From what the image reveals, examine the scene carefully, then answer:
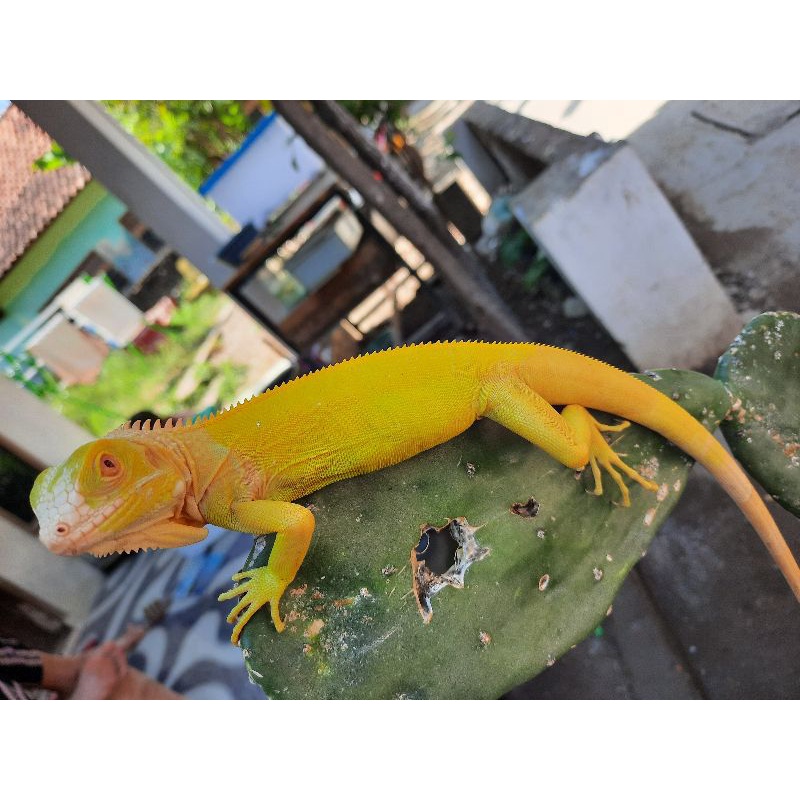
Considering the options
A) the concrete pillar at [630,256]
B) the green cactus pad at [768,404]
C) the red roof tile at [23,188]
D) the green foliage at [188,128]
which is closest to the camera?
the green cactus pad at [768,404]

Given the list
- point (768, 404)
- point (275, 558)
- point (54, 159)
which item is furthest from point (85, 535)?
point (54, 159)

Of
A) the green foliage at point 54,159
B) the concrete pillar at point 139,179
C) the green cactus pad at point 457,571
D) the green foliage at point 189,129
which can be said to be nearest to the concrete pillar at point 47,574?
the concrete pillar at point 139,179

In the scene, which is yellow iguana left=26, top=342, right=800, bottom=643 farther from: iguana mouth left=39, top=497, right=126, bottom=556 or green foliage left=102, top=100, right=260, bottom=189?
green foliage left=102, top=100, right=260, bottom=189

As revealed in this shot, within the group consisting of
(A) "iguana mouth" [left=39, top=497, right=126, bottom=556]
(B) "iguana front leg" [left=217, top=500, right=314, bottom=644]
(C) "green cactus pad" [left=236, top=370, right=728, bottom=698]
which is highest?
(A) "iguana mouth" [left=39, top=497, right=126, bottom=556]

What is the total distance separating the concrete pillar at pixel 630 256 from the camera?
2527mm

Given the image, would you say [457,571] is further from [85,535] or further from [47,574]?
[47,574]

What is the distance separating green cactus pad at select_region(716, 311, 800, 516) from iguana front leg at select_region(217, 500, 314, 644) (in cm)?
111

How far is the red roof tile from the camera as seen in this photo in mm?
2646

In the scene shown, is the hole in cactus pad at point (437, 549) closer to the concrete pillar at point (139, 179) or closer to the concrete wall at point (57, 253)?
the concrete wall at point (57, 253)

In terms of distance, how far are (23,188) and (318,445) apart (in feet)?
8.12

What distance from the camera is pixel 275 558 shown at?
1174mm

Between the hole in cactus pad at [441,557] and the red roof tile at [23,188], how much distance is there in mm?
Answer: 2252

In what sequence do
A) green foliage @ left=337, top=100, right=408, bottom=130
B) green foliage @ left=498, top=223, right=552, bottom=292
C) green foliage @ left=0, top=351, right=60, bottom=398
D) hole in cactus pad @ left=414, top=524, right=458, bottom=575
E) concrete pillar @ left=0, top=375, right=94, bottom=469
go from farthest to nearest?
green foliage @ left=337, top=100, right=408, bottom=130 → green foliage @ left=498, top=223, right=552, bottom=292 → green foliage @ left=0, top=351, right=60, bottom=398 → concrete pillar @ left=0, top=375, right=94, bottom=469 → hole in cactus pad @ left=414, top=524, right=458, bottom=575

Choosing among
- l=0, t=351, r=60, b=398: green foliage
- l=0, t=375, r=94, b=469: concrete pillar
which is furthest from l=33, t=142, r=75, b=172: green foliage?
l=0, t=375, r=94, b=469: concrete pillar
